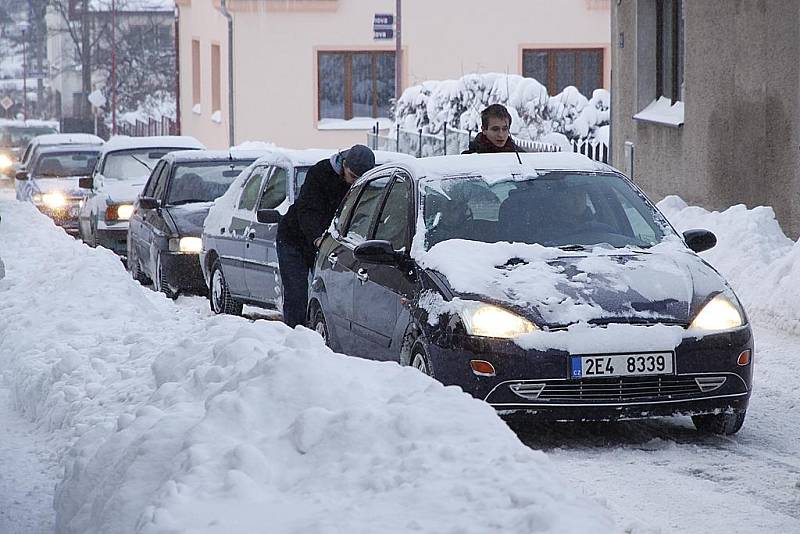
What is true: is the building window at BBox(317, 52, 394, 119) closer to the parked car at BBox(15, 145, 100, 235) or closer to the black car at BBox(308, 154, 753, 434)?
the parked car at BBox(15, 145, 100, 235)

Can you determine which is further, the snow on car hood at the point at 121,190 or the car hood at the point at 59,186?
the car hood at the point at 59,186

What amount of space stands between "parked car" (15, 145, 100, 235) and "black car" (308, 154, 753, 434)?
1771cm

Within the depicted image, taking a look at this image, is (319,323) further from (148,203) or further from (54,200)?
(54,200)

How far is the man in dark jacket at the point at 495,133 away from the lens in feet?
36.4

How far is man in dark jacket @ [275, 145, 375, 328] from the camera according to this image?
10.8 m

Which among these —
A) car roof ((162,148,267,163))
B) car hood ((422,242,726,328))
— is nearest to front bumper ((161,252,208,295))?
car roof ((162,148,267,163))

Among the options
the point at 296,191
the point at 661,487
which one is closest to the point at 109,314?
the point at 296,191

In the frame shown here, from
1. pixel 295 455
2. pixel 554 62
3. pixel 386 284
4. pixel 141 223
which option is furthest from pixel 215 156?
pixel 554 62

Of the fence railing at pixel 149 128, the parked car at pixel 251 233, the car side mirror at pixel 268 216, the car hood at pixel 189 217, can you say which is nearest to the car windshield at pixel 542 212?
the car side mirror at pixel 268 216

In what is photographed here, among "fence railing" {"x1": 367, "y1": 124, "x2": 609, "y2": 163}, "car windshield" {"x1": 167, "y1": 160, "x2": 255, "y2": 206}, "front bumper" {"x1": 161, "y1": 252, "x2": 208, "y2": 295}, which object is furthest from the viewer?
"fence railing" {"x1": 367, "y1": 124, "x2": 609, "y2": 163}

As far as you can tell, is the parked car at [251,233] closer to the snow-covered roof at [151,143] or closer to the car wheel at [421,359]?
the car wheel at [421,359]

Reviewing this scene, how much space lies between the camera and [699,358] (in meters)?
7.70

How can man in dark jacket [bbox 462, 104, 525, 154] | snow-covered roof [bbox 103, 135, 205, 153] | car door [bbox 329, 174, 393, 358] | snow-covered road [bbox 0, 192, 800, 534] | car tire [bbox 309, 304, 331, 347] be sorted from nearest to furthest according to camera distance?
snow-covered road [bbox 0, 192, 800, 534] → car door [bbox 329, 174, 393, 358] → car tire [bbox 309, 304, 331, 347] → man in dark jacket [bbox 462, 104, 525, 154] → snow-covered roof [bbox 103, 135, 205, 153]

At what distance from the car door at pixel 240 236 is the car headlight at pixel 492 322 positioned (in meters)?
6.18
